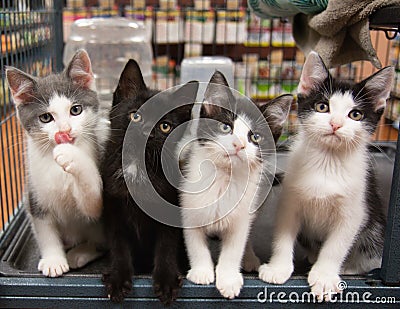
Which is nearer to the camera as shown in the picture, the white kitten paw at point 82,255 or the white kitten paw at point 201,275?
the white kitten paw at point 201,275

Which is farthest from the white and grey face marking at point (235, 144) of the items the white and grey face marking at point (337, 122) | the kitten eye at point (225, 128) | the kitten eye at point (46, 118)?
the kitten eye at point (46, 118)

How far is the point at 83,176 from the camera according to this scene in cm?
92

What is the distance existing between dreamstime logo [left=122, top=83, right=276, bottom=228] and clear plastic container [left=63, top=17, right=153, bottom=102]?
160 centimetres

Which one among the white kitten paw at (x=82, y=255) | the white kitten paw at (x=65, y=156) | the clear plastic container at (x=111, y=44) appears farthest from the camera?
the clear plastic container at (x=111, y=44)

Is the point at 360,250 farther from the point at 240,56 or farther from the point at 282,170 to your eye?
the point at 240,56

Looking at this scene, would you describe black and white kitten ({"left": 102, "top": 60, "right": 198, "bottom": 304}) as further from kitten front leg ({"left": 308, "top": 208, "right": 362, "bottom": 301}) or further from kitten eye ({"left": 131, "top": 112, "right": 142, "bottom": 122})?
kitten front leg ({"left": 308, "top": 208, "right": 362, "bottom": 301})

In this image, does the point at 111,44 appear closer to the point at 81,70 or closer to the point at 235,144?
the point at 81,70

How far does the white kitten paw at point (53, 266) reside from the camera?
98 centimetres

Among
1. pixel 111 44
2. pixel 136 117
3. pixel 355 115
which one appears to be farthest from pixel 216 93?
pixel 111 44

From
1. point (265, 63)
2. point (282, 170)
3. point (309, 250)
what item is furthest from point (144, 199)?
point (265, 63)

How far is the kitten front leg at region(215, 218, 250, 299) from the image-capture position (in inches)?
36.7

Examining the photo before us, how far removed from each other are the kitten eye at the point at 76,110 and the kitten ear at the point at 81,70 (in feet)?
0.24

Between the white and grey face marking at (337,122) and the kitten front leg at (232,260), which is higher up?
the white and grey face marking at (337,122)

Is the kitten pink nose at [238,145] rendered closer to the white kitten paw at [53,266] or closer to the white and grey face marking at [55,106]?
the white and grey face marking at [55,106]
